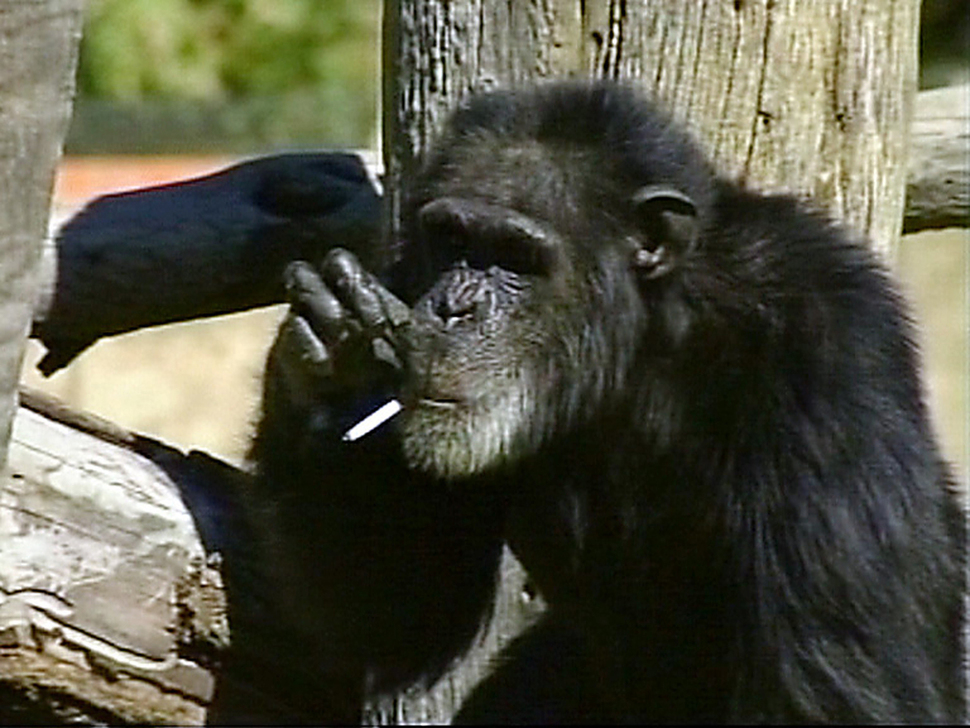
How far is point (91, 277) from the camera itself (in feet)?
14.3

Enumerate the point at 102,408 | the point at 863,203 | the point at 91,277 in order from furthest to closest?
the point at 102,408 → the point at 91,277 → the point at 863,203

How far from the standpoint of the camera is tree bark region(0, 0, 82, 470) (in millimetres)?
2732

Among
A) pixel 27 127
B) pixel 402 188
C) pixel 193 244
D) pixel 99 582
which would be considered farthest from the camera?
pixel 193 244

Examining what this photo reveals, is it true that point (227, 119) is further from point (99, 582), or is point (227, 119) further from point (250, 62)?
point (99, 582)

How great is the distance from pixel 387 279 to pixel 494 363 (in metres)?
0.32

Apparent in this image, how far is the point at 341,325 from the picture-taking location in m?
3.36

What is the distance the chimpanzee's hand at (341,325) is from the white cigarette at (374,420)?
0.04 metres

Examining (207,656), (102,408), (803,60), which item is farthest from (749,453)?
(102,408)

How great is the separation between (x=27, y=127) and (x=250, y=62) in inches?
354

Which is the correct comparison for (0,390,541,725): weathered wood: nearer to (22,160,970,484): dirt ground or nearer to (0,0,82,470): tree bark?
(0,0,82,470): tree bark

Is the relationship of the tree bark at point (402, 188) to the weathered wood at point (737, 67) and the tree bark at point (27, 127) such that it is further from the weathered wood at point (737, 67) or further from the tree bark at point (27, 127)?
the tree bark at point (27, 127)

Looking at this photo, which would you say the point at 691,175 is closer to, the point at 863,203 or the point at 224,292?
the point at 863,203

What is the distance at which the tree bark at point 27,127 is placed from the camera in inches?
108

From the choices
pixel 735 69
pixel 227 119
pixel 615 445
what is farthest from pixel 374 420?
pixel 227 119
